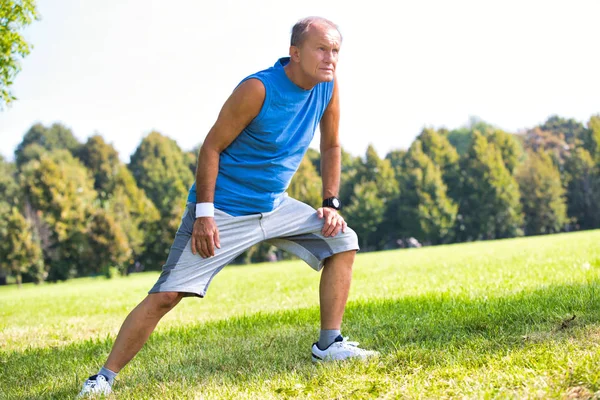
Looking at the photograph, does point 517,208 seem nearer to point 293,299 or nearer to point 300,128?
point 293,299

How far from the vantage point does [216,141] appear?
13.3 feet

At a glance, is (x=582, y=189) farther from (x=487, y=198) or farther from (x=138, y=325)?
(x=138, y=325)

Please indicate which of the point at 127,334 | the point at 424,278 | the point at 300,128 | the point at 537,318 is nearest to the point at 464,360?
the point at 537,318

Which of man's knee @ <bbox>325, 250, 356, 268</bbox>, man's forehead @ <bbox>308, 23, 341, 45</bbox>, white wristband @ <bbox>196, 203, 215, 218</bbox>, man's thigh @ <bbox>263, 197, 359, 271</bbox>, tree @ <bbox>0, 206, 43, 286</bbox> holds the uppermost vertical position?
man's forehead @ <bbox>308, 23, 341, 45</bbox>

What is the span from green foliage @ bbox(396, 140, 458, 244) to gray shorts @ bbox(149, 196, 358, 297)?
46.4m

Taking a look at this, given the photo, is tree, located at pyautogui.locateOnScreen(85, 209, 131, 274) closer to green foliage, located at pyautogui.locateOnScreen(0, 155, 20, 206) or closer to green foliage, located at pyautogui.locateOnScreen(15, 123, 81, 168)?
green foliage, located at pyautogui.locateOnScreen(0, 155, 20, 206)

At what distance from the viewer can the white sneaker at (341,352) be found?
417 cm

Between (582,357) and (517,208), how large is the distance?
50707 millimetres

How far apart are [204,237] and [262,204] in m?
0.48

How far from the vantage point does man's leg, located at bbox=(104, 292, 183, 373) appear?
3941 mm

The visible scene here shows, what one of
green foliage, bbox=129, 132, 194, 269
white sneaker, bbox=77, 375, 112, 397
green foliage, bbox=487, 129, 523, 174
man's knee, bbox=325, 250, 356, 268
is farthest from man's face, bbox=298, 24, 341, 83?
green foliage, bbox=487, 129, 523, 174

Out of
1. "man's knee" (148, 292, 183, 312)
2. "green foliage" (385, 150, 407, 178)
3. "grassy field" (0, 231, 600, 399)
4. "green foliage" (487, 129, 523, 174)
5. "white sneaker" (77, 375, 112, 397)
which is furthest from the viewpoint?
"green foliage" (385, 150, 407, 178)

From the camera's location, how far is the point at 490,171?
5188 centimetres

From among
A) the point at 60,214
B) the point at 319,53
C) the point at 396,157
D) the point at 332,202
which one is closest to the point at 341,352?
the point at 332,202
